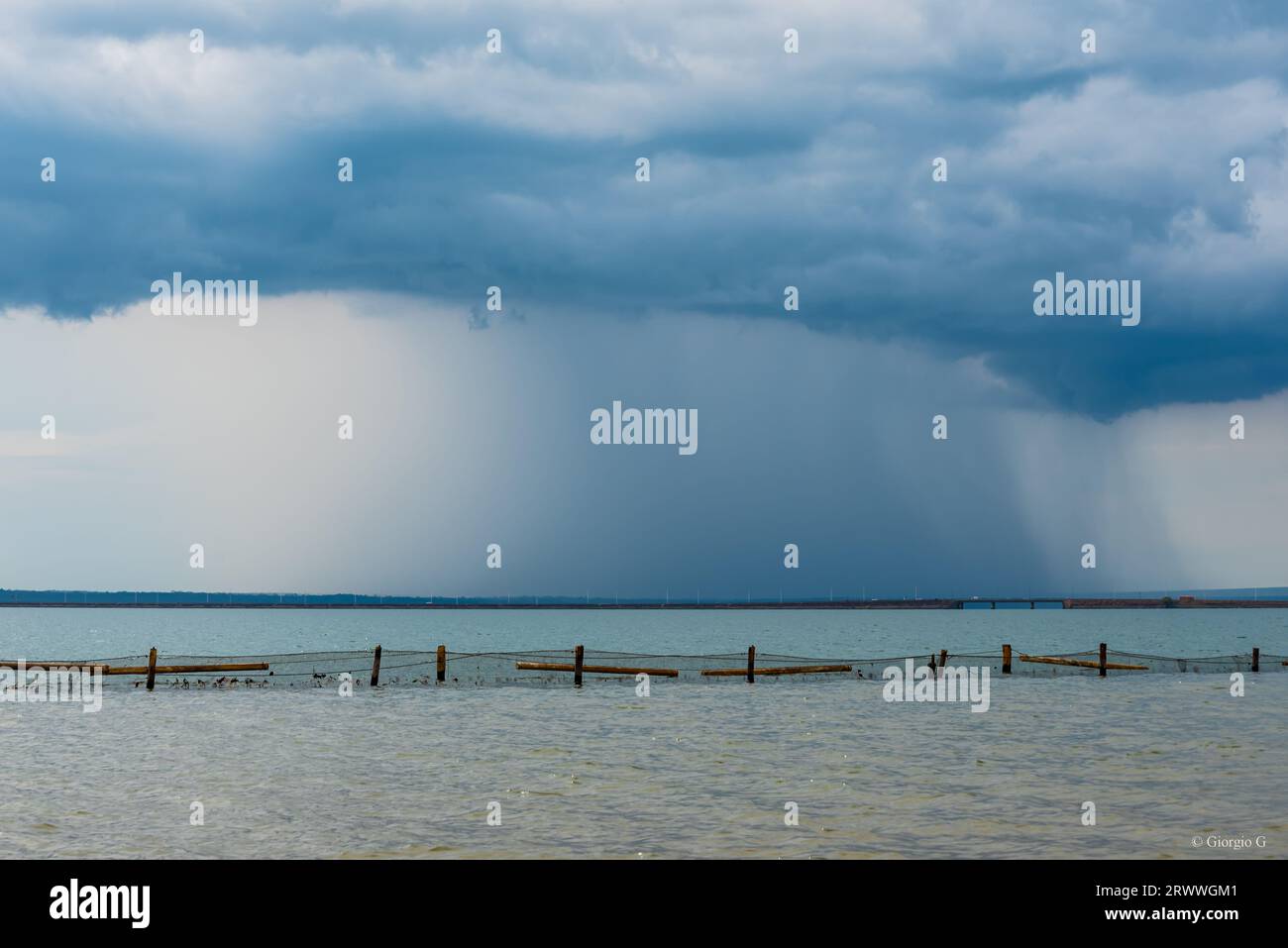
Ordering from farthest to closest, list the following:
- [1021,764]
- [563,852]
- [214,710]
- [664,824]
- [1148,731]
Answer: [214,710] < [1148,731] < [1021,764] < [664,824] < [563,852]

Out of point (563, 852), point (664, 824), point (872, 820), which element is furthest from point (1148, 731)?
point (563, 852)

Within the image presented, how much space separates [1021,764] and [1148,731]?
34.3 ft

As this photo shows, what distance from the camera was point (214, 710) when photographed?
4538cm

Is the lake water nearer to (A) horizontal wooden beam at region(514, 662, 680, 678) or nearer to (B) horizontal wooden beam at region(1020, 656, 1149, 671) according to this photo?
(A) horizontal wooden beam at region(514, 662, 680, 678)

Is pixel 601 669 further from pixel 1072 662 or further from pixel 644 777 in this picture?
pixel 644 777

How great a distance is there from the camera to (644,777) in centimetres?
2723

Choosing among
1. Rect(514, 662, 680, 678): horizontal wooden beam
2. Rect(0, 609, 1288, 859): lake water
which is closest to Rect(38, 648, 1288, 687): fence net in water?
Rect(514, 662, 680, 678): horizontal wooden beam

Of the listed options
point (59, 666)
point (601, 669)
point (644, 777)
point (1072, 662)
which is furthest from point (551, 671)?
point (644, 777)

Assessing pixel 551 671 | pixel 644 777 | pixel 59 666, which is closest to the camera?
pixel 644 777

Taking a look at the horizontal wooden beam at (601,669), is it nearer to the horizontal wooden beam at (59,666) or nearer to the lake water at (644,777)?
the lake water at (644,777)
